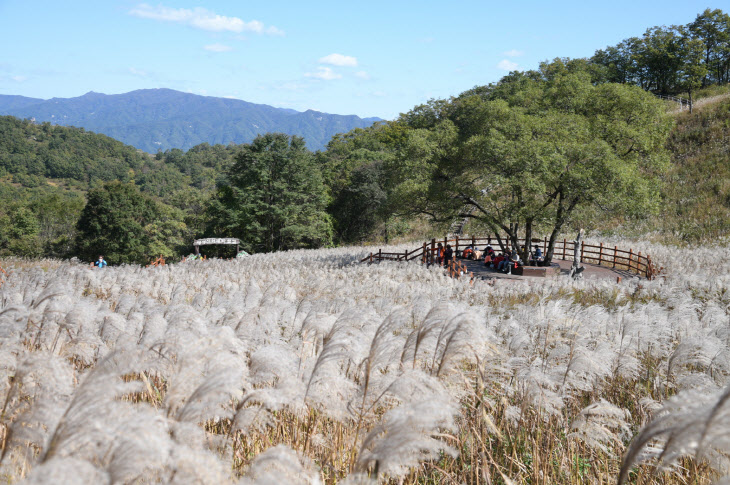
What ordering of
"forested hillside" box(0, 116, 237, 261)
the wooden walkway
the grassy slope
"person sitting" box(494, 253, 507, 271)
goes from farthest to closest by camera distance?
"forested hillside" box(0, 116, 237, 261) → the grassy slope → "person sitting" box(494, 253, 507, 271) → the wooden walkway

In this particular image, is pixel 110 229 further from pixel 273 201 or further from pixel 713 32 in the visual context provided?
pixel 713 32

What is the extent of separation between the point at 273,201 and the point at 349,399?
49926 mm

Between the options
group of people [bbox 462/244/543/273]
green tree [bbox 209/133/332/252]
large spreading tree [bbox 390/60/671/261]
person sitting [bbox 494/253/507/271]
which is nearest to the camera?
large spreading tree [bbox 390/60/671/261]

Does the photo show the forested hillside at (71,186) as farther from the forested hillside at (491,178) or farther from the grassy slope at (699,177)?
the grassy slope at (699,177)

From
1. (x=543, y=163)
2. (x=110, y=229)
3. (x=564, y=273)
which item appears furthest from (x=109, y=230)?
(x=564, y=273)

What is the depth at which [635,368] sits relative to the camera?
432 cm

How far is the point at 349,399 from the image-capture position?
2.81 meters

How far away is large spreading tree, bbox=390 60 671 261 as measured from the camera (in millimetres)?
22297

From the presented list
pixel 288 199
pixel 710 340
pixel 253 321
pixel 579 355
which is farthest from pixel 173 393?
pixel 288 199

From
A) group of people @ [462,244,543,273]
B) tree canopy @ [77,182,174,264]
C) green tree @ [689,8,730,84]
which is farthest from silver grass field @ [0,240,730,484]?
green tree @ [689,8,730,84]

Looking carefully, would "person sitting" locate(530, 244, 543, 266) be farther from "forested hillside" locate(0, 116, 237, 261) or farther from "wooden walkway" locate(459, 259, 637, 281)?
"forested hillside" locate(0, 116, 237, 261)

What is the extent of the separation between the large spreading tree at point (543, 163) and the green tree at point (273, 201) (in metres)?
21.9

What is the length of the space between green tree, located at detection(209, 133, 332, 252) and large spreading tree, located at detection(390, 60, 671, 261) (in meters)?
21.9

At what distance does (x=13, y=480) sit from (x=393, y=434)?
176cm
